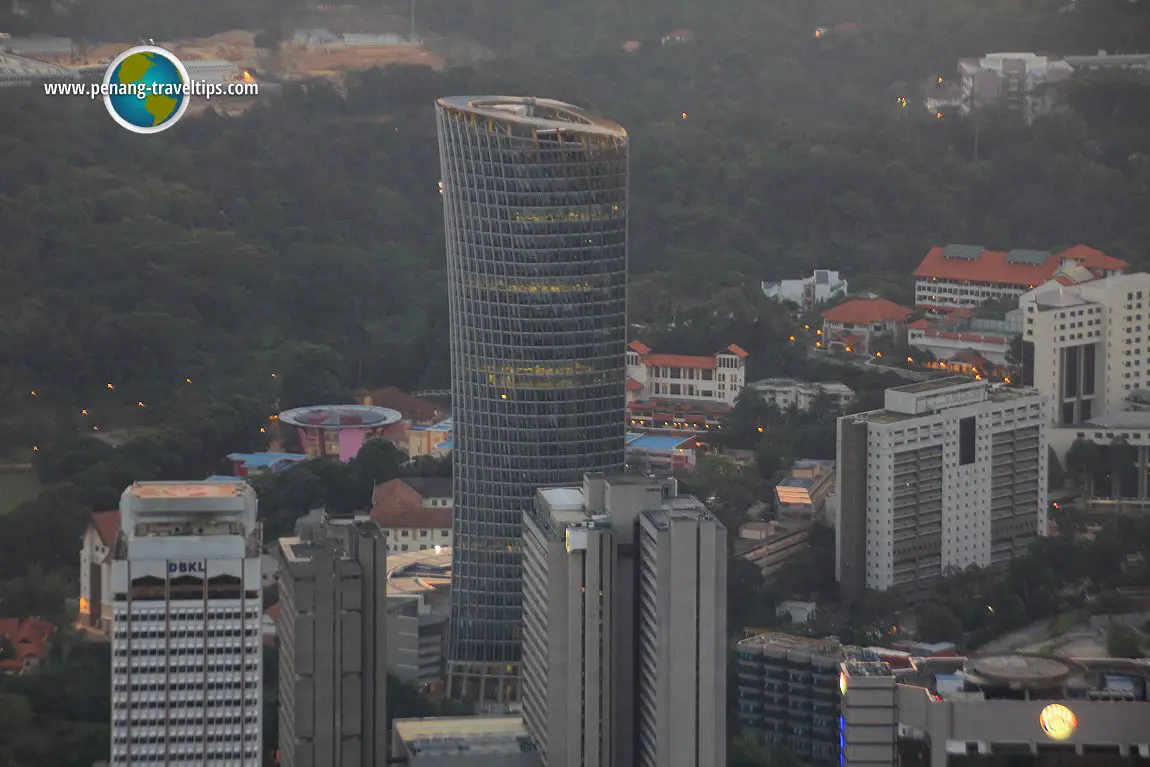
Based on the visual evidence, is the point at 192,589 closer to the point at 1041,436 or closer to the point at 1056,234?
the point at 1041,436

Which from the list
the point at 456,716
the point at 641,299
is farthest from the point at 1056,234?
the point at 456,716

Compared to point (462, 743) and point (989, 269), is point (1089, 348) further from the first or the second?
point (462, 743)

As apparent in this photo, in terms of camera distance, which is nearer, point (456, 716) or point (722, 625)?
point (722, 625)

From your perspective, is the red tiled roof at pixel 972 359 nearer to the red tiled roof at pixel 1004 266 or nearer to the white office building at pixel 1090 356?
the white office building at pixel 1090 356

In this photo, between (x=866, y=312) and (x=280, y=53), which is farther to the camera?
(x=280, y=53)

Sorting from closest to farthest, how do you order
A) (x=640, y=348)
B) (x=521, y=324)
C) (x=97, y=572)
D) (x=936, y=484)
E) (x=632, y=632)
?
(x=632, y=632)
(x=521, y=324)
(x=97, y=572)
(x=936, y=484)
(x=640, y=348)

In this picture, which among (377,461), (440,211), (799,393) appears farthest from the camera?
(440,211)

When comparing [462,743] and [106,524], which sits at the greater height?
[106,524]

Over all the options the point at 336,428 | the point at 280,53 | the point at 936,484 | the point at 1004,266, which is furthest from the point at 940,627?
the point at 280,53
